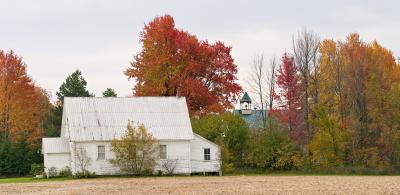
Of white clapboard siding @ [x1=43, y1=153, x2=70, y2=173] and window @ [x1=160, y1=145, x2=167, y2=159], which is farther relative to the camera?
window @ [x1=160, y1=145, x2=167, y2=159]

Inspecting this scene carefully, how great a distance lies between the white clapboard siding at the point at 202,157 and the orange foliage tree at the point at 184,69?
447 inches

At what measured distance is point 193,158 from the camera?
5816 cm

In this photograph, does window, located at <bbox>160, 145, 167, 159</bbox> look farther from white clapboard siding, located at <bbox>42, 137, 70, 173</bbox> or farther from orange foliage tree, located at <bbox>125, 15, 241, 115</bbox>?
orange foliage tree, located at <bbox>125, 15, 241, 115</bbox>

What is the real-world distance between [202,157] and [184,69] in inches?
578

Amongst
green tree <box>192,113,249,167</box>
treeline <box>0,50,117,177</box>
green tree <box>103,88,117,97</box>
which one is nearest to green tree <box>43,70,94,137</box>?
treeline <box>0,50,117,177</box>

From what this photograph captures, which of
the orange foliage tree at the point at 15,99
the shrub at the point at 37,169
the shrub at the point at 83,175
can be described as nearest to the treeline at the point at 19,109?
the orange foliage tree at the point at 15,99

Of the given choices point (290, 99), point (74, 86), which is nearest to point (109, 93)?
point (74, 86)

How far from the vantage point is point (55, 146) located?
2242 inches

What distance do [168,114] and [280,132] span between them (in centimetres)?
979

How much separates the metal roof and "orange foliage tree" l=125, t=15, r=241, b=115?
1462 centimetres

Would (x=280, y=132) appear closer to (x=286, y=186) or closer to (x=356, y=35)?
(x=356, y=35)

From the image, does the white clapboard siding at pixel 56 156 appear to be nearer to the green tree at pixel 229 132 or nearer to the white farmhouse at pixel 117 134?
the white farmhouse at pixel 117 134

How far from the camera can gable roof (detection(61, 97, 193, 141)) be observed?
57.0m

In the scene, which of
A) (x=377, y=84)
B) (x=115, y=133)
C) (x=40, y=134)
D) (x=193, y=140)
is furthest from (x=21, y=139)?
(x=377, y=84)
